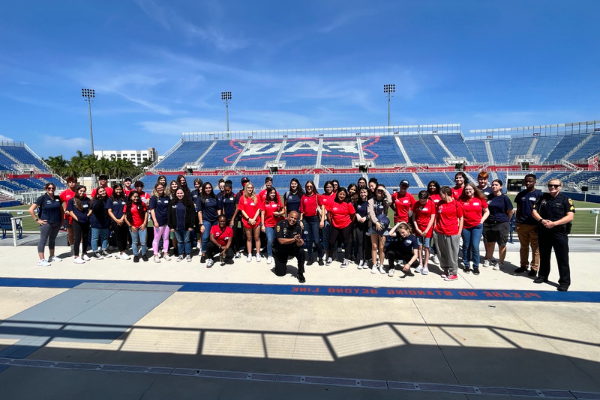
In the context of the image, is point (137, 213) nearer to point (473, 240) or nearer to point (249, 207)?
→ point (249, 207)

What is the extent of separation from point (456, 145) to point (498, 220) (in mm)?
46214

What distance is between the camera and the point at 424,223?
19.1 ft

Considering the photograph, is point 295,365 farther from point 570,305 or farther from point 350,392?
point 570,305

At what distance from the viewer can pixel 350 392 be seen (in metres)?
2.62

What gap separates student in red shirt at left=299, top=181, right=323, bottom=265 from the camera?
647 cm

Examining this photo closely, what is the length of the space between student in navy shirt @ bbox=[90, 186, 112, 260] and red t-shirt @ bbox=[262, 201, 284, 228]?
337 cm

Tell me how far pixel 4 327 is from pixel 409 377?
451 centimetres

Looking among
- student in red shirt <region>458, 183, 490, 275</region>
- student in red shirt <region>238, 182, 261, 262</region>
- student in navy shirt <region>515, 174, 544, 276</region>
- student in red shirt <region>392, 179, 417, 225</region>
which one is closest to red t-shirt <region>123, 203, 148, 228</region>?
student in red shirt <region>238, 182, 261, 262</region>

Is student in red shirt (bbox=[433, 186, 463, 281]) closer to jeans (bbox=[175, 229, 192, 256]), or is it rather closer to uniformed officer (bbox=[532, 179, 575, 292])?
uniformed officer (bbox=[532, 179, 575, 292])

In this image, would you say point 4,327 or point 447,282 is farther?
point 447,282

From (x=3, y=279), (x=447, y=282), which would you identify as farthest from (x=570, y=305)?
(x=3, y=279)

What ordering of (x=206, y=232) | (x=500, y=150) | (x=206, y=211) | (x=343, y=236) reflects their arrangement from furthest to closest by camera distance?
(x=500, y=150), (x=206, y=232), (x=206, y=211), (x=343, y=236)

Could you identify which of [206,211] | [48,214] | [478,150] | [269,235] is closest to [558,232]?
[269,235]

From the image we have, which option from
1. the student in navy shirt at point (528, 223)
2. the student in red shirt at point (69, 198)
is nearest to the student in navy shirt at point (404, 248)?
the student in navy shirt at point (528, 223)
